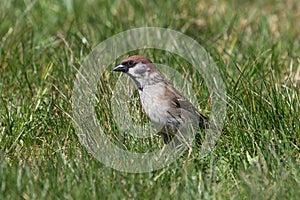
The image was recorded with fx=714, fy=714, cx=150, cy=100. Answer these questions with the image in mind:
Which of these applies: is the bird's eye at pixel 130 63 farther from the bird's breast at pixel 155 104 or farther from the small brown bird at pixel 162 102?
the bird's breast at pixel 155 104

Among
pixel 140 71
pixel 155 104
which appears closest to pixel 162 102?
pixel 155 104

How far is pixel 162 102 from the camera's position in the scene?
4.00 m

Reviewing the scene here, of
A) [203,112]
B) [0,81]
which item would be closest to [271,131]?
[203,112]

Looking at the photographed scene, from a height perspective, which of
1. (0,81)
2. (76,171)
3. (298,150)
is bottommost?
(298,150)

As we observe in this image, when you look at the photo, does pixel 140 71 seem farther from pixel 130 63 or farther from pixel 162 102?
pixel 162 102

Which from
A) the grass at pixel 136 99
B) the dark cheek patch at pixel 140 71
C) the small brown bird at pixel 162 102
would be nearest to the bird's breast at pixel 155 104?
the small brown bird at pixel 162 102

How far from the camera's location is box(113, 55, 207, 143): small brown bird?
397 cm

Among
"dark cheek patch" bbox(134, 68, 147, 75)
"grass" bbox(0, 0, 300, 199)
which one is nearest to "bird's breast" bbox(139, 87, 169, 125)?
"dark cheek patch" bbox(134, 68, 147, 75)

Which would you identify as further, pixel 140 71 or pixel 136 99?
pixel 136 99

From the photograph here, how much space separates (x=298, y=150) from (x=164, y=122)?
0.76 metres

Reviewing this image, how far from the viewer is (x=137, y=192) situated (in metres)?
3.13

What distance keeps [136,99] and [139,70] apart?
22 cm

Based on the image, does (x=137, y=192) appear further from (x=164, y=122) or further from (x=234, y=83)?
(x=234, y=83)

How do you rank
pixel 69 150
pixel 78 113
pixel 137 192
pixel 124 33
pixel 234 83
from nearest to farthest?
pixel 137 192 → pixel 69 150 → pixel 78 113 → pixel 234 83 → pixel 124 33
